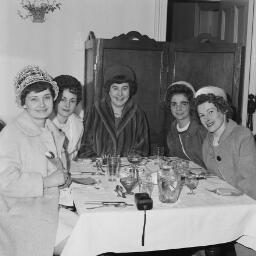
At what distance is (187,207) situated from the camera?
2014 millimetres

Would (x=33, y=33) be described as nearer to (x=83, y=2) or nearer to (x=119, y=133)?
(x=83, y=2)

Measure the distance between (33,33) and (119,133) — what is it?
1725 millimetres

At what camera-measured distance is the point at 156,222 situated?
1.98 metres

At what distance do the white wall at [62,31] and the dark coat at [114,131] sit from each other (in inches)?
50.8

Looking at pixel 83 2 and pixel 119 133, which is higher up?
pixel 83 2

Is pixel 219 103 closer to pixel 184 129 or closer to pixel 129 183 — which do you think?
pixel 184 129

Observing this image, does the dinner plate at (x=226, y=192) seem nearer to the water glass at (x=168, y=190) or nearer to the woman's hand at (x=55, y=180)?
the water glass at (x=168, y=190)

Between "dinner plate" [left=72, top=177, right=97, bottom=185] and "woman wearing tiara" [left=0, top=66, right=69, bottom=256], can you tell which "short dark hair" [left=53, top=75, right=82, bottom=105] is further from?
"dinner plate" [left=72, top=177, right=97, bottom=185]

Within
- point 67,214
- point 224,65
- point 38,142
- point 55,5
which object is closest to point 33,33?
point 55,5

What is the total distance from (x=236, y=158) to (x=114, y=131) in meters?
1.29

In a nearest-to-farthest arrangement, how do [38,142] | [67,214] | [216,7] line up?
[67,214] → [38,142] → [216,7]

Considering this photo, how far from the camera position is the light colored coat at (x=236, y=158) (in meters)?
2.52

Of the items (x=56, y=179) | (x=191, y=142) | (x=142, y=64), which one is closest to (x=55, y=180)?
(x=56, y=179)

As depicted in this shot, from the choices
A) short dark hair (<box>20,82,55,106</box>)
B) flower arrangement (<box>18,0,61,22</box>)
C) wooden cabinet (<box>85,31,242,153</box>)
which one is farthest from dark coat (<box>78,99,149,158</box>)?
flower arrangement (<box>18,0,61,22</box>)
